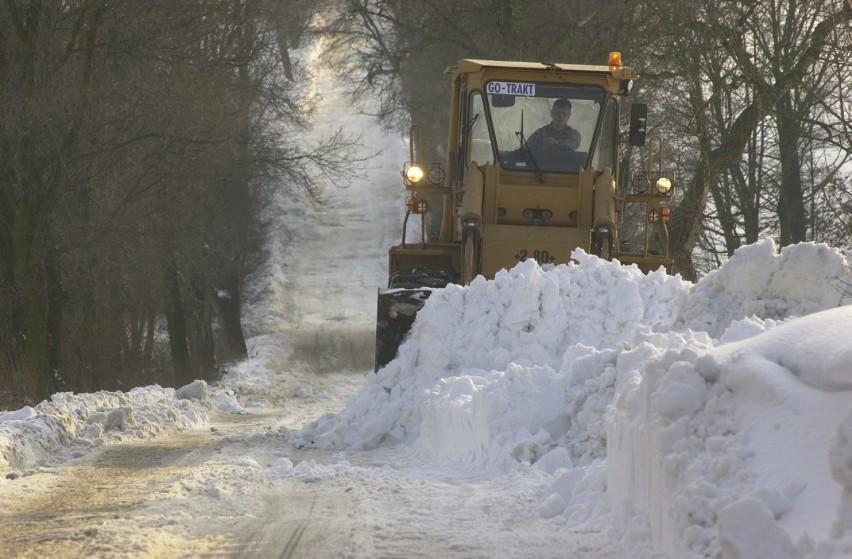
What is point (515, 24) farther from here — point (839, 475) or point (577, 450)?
point (839, 475)

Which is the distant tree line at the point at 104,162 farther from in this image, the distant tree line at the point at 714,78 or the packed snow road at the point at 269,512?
the packed snow road at the point at 269,512

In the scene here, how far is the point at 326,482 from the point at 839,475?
189 inches

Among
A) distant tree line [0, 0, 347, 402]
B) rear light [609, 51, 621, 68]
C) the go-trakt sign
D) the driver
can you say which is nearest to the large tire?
the driver

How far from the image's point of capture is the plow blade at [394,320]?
12.7m

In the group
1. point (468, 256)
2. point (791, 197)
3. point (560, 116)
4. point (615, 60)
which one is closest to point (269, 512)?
point (468, 256)

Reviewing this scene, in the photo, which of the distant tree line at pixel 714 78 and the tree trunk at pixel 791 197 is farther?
the tree trunk at pixel 791 197

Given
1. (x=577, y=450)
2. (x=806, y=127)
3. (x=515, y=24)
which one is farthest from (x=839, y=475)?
(x=515, y=24)

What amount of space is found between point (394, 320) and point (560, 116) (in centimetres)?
354

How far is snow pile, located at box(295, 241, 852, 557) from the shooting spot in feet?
14.9

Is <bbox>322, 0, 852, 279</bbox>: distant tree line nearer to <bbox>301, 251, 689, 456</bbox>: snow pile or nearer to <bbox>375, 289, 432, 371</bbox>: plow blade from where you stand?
<bbox>301, 251, 689, 456</bbox>: snow pile

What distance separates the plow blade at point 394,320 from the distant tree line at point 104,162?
5.00 metres

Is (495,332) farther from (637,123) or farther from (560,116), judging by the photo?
(560,116)

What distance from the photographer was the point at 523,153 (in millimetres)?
14594

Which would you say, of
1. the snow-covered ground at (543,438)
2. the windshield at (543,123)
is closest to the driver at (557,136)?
the windshield at (543,123)
